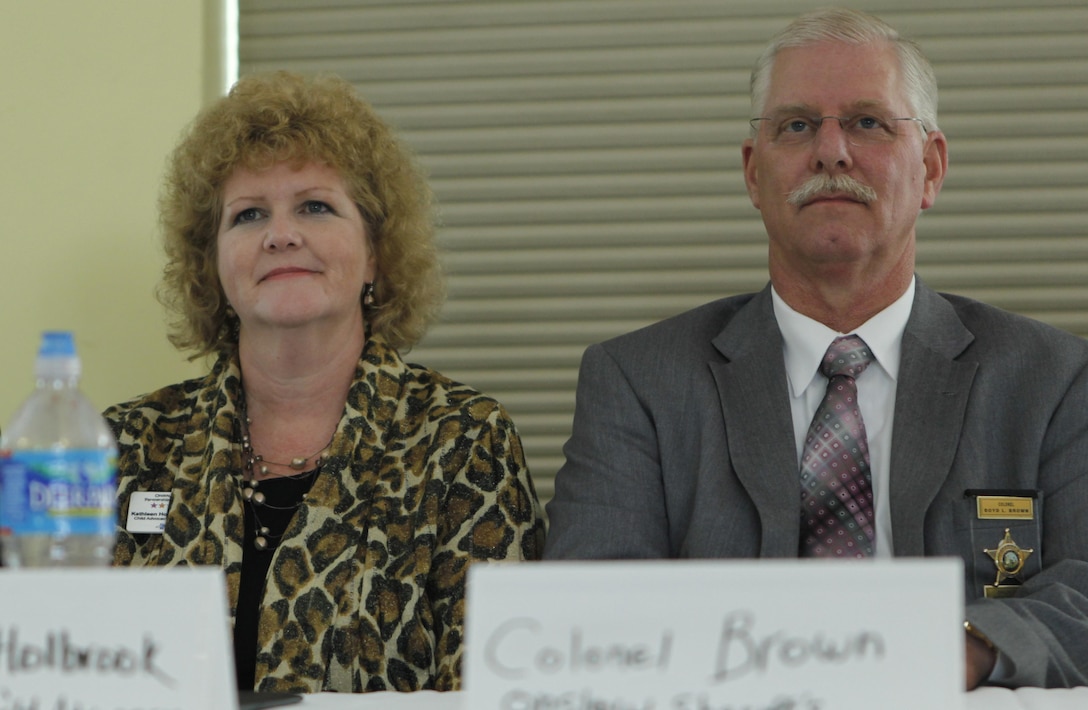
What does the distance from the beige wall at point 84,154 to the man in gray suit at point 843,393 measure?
1.22 m

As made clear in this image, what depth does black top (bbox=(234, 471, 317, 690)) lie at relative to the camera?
210 cm

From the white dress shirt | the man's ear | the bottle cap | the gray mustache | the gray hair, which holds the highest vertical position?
the gray hair

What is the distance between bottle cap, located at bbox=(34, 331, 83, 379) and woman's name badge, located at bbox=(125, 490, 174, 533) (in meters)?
1.07

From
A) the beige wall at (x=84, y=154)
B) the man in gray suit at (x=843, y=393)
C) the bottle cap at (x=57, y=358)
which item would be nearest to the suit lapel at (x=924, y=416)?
the man in gray suit at (x=843, y=393)

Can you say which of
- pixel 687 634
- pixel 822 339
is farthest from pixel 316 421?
pixel 687 634

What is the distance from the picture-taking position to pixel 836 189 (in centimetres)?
197

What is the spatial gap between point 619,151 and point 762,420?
1.02 metres

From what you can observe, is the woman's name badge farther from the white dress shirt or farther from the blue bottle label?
the white dress shirt

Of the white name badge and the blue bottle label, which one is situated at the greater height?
the blue bottle label

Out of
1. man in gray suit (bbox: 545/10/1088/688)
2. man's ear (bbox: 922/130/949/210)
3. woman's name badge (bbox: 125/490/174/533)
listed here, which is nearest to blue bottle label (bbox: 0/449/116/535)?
man in gray suit (bbox: 545/10/1088/688)

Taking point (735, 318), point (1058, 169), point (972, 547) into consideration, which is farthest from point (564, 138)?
point (972, 547)

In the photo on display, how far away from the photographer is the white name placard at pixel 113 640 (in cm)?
90

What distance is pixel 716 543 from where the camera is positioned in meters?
1.85

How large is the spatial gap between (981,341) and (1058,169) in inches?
36.0
